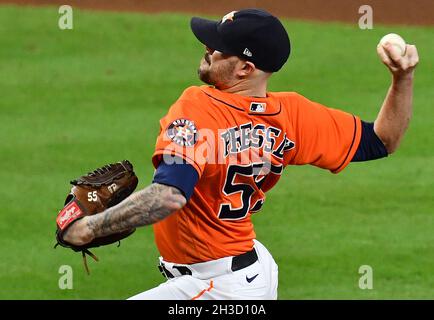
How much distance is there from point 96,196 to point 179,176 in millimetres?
600

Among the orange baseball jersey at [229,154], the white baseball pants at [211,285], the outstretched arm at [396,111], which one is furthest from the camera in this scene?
the outstretched arm at [396,111]

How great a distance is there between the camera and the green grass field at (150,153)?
8211 millimetres

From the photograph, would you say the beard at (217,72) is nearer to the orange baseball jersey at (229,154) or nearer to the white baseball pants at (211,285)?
the orange baseball jersey at (229,154)

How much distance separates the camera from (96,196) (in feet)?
16.7

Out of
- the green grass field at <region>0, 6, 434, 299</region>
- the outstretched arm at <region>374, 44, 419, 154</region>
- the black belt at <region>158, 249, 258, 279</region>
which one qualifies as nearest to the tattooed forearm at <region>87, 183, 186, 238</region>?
the black belt at <region>158, 249, 258, 279</region>

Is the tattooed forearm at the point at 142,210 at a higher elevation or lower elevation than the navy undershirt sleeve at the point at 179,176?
lower

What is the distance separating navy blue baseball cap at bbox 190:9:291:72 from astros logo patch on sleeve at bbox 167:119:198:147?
48 centimetres

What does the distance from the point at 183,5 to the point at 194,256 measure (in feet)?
34.0

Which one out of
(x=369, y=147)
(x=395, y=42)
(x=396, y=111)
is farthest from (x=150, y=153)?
(x=395, y=42)

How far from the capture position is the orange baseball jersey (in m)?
4.92

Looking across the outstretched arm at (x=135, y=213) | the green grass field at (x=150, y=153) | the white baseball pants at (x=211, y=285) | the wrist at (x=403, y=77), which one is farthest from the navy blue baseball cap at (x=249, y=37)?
the green grass field at (x=150, y=153)

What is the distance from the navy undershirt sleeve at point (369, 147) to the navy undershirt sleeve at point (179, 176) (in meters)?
1.14

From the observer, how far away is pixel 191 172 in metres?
4.70

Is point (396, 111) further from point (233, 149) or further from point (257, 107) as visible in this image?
point (233, 149)
